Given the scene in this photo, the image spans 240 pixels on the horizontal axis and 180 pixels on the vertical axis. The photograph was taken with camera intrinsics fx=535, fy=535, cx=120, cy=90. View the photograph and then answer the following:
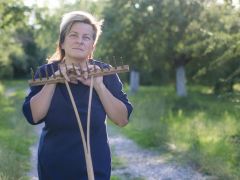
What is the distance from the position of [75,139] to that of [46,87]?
0.99ft

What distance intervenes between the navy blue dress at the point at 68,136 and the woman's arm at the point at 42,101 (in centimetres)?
4

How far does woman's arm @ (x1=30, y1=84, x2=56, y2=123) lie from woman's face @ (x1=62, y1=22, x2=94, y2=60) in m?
0.21

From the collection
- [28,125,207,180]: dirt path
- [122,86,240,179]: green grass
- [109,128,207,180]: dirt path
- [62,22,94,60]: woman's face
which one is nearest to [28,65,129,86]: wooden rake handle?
[62,22,94,60]: woman's face

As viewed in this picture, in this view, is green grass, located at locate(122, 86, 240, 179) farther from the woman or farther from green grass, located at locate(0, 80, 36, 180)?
the woman

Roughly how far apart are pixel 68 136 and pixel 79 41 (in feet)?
1.61

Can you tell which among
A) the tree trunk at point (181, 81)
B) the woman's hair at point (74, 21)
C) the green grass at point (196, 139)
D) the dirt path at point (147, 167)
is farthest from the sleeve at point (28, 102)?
the tree trunk at point (181, 81)

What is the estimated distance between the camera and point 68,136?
272 centimetres

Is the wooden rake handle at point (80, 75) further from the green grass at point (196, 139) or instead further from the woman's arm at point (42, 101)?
the green grass at point (196, 139)

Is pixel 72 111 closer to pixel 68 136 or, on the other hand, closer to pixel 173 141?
pixel 68 136

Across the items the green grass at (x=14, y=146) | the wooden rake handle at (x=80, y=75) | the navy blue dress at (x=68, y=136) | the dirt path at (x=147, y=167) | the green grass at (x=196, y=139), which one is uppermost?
the wooden rake handle at (x=80, y=75)

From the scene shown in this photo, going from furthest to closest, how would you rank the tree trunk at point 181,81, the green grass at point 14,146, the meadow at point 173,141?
the tree trunk at point 181,81 → the meadow at point 173,141 → the green grass at point 14,146

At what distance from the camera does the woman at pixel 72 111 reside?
270 centimetres

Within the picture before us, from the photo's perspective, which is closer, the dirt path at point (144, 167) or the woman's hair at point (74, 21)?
the woman's hair at point (74, 21)

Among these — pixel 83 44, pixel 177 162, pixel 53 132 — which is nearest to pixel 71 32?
pixel 83 44
